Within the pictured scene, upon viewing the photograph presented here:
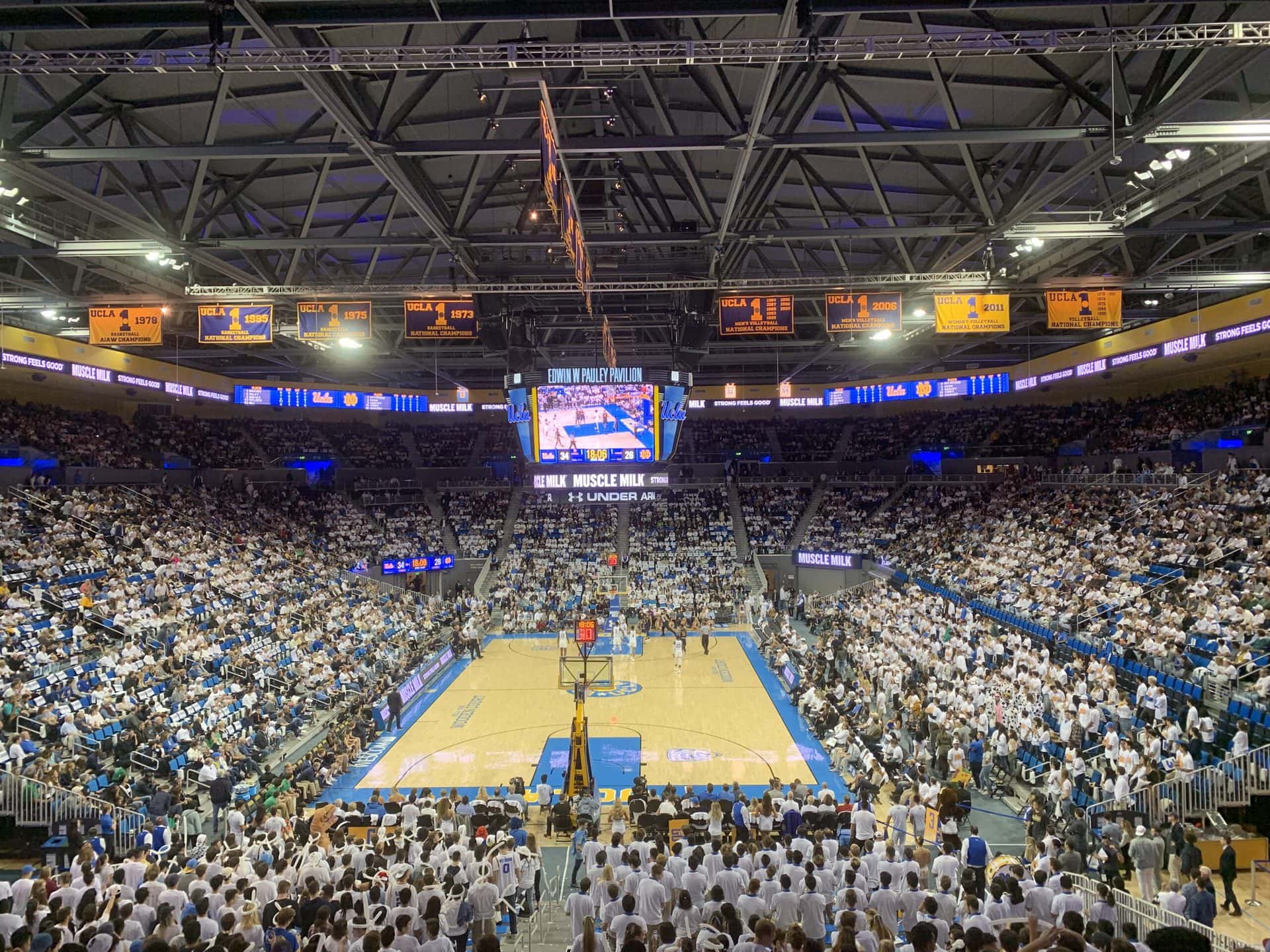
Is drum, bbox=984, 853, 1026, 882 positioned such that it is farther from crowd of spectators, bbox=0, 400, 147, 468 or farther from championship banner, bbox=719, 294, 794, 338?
crowd of spectators, bbox=0, 400, 147, 468

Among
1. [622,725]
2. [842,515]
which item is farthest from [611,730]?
[842,515]

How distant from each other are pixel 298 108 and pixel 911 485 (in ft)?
112

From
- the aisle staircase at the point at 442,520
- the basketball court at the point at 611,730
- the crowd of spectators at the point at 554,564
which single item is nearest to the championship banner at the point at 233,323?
the basketball court at the point at 611,730

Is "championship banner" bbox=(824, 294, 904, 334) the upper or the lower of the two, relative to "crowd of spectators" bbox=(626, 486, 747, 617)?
upper

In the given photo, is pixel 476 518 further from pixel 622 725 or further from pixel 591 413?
pixel 622 725

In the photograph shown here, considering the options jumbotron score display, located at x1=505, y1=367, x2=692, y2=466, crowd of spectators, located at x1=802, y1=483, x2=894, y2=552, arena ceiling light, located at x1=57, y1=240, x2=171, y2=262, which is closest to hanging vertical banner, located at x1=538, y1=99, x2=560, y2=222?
arena ceiling light, located at x1=57, y1=240, x2=171, y2=262

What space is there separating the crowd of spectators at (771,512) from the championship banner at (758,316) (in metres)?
23.0

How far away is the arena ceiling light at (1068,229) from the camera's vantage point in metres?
16.0

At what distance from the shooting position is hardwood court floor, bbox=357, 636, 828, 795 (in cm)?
1781

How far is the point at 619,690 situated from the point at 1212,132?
64.0 ft

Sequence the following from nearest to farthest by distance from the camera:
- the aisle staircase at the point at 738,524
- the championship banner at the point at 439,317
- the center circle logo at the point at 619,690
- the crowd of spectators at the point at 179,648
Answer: the crowd of spectators at the point at 179,648
the championship banner at the point at 439,317
the center circle logo at the point at 619,690
the aisle staircase at the point at 738,524

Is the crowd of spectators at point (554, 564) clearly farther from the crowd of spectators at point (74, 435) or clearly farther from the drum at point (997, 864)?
the drum at point (997, 864)

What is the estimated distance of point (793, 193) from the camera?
20641 millimetres

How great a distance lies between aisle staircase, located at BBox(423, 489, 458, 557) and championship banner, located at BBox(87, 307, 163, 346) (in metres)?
24.0
